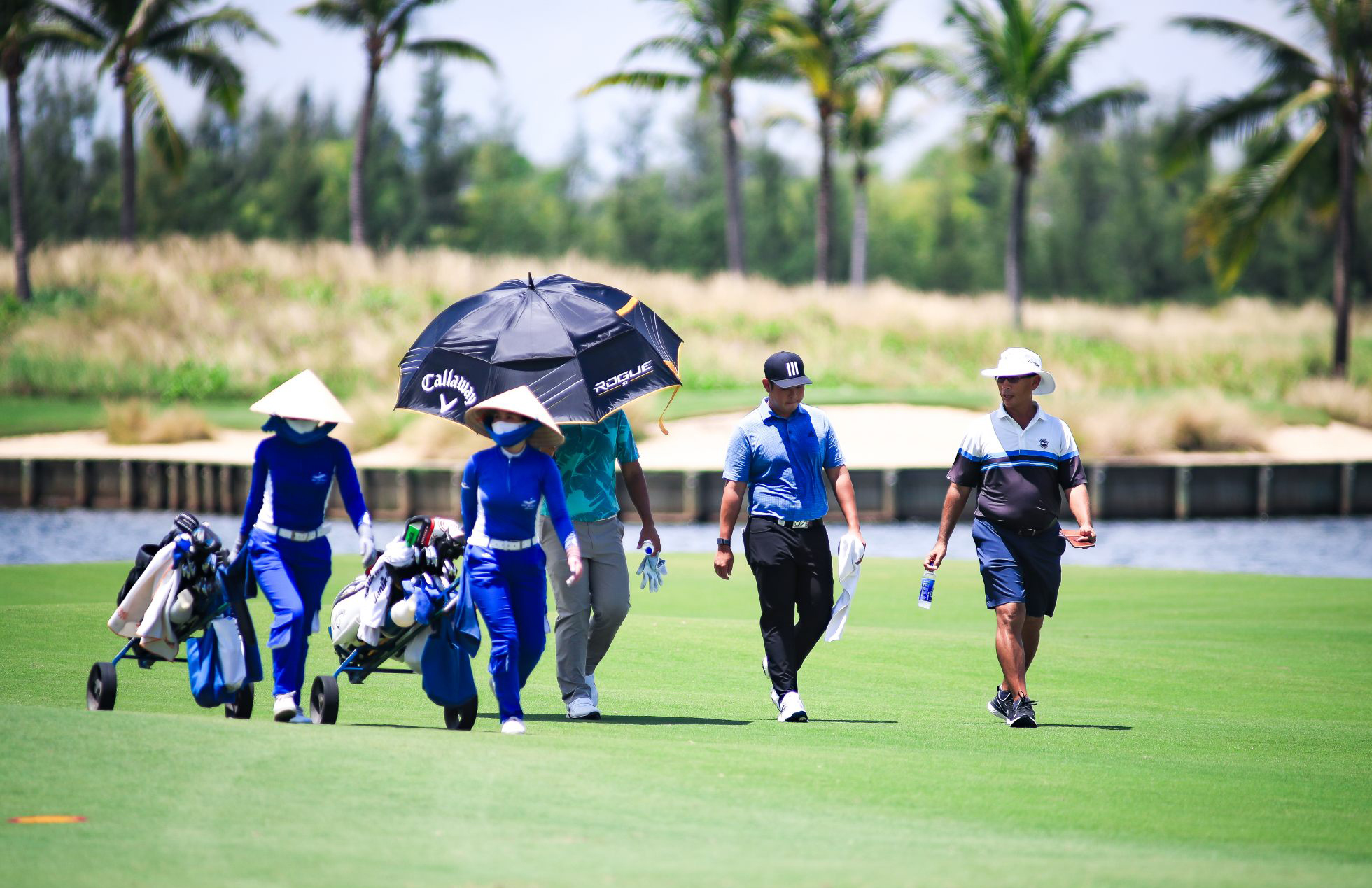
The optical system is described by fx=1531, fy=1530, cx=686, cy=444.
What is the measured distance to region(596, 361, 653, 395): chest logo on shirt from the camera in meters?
8.61

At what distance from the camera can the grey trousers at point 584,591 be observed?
864 cm

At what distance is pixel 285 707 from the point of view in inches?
311

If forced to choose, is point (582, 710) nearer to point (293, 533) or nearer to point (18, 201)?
point (293, 533)

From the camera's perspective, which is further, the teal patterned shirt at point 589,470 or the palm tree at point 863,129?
the palm tree at point 863,129

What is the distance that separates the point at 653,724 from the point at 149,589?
2835mm

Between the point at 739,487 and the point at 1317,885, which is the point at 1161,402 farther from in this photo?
the point at 1317,885

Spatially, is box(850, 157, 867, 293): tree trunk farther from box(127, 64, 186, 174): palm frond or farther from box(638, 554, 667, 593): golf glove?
box(638, 554, 667, 593): golf glove

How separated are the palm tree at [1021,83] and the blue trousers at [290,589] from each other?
3753 centimetres

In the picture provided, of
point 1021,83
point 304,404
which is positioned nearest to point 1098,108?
point 1021,83

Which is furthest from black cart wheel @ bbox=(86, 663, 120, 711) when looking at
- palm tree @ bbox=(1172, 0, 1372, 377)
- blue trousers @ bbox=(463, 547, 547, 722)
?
palm tree @ bbox=(1172, 0, 1372, 377)

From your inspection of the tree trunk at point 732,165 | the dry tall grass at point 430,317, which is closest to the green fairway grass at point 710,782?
the dry tall grass at point 430,317

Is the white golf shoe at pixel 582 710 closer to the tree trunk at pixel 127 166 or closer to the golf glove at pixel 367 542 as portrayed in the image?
the golf glove at pixel 367 542

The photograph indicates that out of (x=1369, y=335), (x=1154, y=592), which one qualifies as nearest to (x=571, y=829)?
(x=1154, y=592)

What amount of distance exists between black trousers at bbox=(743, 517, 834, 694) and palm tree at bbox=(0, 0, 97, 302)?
4007cm
